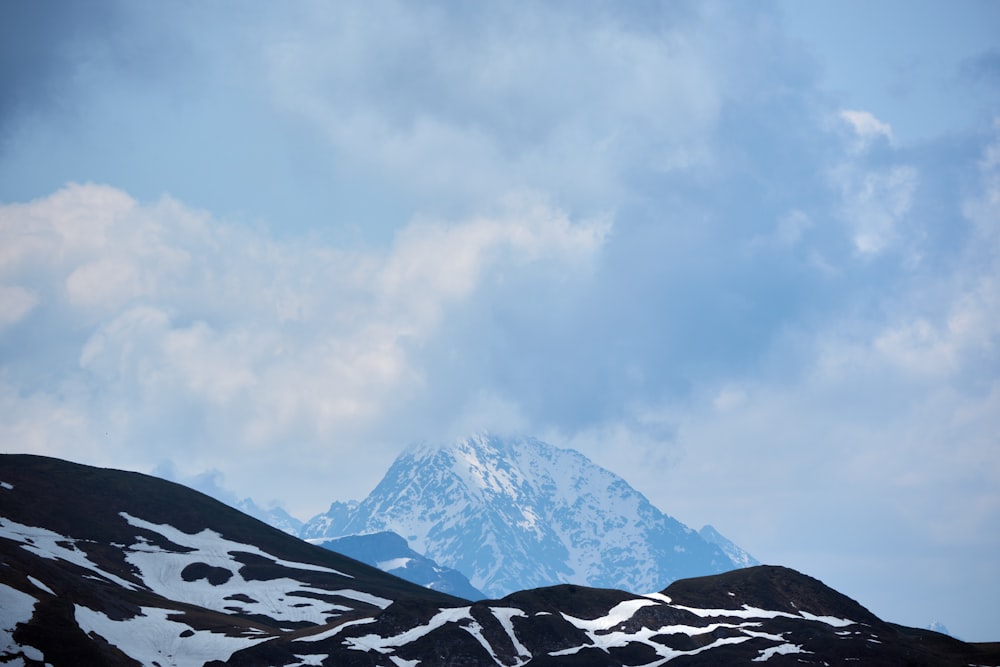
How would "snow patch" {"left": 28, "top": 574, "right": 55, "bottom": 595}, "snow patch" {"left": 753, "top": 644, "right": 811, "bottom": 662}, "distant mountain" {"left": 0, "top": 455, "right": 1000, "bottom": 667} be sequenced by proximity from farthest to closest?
"snow patch" {"left": 753, "top": 644, "right": 811, "bottom": 662} < "snow patch" {"left": 28, "top": 574, "right": 55, "bottom": 595} < "distant mountain" {"left": 0, "top": 455, "right": 1000, "bottom": 667}

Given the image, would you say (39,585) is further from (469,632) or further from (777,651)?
(777,651)

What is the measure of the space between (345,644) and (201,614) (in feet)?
114

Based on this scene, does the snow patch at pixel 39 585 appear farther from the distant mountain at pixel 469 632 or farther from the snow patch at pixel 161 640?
the snow patch at pixel 161 640

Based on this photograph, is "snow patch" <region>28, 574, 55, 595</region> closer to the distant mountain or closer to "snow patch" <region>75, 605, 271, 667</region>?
the distant mountain

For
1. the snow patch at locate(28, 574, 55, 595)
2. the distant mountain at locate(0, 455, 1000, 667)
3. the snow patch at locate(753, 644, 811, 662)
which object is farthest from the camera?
the snow patch at locate(753, 644, 811, 662)

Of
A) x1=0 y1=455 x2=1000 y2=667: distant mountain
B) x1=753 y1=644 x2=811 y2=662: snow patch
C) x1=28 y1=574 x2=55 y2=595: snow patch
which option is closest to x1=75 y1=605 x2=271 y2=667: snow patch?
x1=0 y1=455 x2=1000 y2=667: distant mountain

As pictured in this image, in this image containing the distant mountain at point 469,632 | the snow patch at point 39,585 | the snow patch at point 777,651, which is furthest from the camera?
the snow patch at point 777,651

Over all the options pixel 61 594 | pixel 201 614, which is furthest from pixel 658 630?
pixel 61 594

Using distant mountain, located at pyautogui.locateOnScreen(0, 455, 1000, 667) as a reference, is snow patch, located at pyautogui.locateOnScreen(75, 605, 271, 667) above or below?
below

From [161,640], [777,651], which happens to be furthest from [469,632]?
[777,651]

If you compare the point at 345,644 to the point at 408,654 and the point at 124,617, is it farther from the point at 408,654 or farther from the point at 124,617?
the point at 124,617

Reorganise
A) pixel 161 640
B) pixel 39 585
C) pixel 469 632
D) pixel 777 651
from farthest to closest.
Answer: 1. pixel 469 632
2. pixel 777 651
3. pixel 161 640
4. pixel 39 585

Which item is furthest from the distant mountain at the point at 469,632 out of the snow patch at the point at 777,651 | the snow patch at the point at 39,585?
the snow patch at the point at 39,585

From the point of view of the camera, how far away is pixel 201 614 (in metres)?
182
